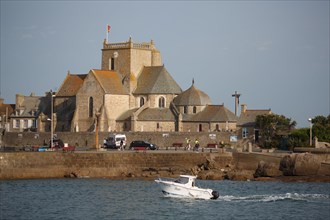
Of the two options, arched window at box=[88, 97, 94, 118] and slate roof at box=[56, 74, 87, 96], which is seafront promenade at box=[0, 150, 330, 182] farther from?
slate roof at box=[56, 74, 87, 96]

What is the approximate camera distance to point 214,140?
97.4m

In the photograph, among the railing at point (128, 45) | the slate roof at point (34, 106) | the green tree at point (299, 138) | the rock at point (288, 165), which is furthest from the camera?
the slate roof at point (34, 106)

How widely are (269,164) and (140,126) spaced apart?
1328 inches

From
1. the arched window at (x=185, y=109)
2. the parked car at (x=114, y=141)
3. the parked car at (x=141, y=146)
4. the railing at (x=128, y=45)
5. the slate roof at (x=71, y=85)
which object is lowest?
the parked car at (x=141, y=146)

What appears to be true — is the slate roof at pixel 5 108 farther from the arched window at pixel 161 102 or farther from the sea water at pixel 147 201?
the sea water at pixel 147 201

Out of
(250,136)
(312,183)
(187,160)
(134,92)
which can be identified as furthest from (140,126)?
(312,183)

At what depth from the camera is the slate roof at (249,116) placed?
100312 mm

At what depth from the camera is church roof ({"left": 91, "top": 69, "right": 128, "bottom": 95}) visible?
109 m

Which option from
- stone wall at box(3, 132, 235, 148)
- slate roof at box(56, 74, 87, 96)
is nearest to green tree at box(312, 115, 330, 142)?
stone wall at box(3, 132, 235, 148)

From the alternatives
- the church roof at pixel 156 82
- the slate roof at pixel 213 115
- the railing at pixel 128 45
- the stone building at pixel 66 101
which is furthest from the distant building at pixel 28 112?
the slate roof at pixel 213 115

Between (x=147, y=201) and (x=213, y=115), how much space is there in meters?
44.0

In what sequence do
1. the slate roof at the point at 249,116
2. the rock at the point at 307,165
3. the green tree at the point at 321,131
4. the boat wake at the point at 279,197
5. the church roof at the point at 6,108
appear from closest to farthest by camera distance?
the boat wake at the point at 279,197
the rock at the point at 307,165
the green tree at the point at 321,131
the slate roof at the point at 249,116
the church roof at the point at 6,108

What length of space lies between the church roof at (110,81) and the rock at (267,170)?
36219 mm

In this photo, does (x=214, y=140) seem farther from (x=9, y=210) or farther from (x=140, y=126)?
(x=9, y=210)
